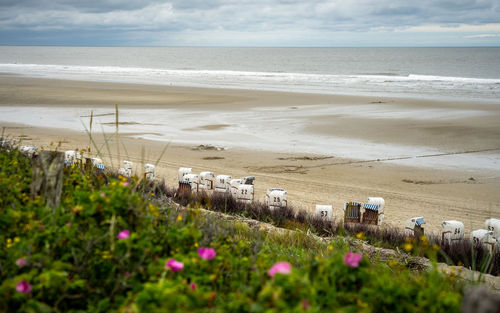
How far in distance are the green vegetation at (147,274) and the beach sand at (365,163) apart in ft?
7.48

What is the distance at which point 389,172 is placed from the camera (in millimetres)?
10992

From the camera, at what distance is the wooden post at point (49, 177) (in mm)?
3279

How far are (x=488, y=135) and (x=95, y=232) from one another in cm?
1590

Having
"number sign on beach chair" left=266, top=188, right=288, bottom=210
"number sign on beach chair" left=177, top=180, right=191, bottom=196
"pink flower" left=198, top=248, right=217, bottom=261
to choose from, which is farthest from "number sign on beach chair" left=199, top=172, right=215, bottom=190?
"pink flower" left=198, top=248, right=217, bottom=261

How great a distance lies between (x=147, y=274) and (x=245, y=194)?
460cm

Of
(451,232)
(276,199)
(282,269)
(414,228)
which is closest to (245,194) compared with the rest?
(276,199)

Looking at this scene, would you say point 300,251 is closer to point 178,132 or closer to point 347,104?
point 178,132

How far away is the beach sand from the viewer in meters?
8.70

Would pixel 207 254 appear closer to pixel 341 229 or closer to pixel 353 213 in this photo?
pixel 341 229

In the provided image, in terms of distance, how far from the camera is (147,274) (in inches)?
105

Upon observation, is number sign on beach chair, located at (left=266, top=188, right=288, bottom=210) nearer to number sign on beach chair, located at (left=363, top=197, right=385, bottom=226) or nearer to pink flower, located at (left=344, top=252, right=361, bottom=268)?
number sign on beach chair, located at (left=363, top=197, right=385, bottom=226)

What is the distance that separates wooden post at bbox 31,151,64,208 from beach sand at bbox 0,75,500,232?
5.92ft

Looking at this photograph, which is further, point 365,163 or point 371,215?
point 365,163

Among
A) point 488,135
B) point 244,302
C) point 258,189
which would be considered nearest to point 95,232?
point 244,302
